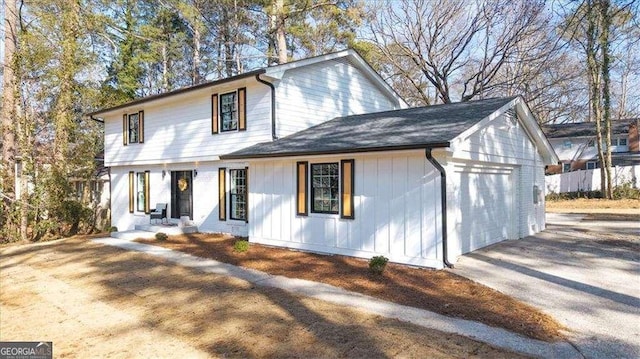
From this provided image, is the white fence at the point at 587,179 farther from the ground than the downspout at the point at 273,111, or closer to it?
closer to it

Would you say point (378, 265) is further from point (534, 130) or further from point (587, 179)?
point (587, 179)

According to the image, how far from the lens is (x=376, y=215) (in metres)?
8.87

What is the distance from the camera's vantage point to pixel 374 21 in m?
23.3

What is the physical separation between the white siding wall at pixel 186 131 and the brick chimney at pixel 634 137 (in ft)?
119

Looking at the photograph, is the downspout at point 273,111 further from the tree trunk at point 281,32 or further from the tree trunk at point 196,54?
the tree trunk at point 196,54

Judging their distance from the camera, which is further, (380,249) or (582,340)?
(380,249)

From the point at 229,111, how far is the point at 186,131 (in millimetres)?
2339

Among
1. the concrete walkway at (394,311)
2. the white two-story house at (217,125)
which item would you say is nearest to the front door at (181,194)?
the white two-story house at (217,125)

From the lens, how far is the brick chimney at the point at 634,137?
1361 inches

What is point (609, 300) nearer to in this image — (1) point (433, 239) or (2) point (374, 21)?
(1) point (433, 239)

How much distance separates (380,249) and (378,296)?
239cm

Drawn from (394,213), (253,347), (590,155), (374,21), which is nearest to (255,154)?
(394,213)

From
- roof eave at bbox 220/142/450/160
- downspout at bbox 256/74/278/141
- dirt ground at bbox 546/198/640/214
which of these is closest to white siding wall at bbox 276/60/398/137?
downspout at bbox 256/74/278/141

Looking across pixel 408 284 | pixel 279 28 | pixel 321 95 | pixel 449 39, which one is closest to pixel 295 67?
pixel 321 95
